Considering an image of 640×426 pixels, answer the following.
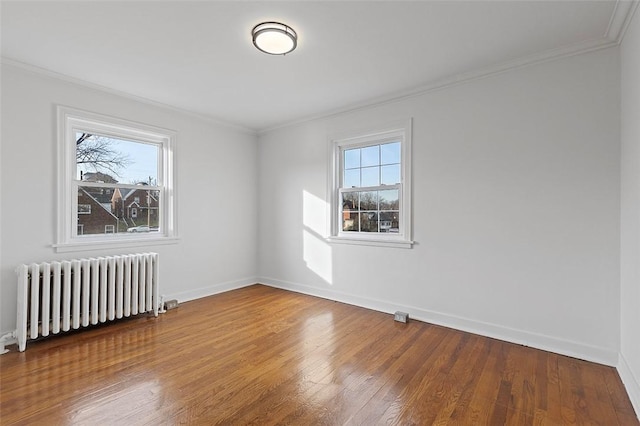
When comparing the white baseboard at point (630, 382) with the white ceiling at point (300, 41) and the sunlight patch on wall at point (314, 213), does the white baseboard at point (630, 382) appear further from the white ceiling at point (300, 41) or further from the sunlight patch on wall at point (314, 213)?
the sunlight patch on wall at point (314, 213)

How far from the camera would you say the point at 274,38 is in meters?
2.39

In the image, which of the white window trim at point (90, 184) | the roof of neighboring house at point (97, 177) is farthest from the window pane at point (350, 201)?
the roof of neighboring house at point (97, 177)

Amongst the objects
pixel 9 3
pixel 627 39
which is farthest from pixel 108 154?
pixel 627 39

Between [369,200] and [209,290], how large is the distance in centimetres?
264

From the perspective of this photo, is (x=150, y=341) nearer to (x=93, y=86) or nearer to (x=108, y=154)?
(x=108, y=154)

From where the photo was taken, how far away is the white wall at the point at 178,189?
289 centimetres

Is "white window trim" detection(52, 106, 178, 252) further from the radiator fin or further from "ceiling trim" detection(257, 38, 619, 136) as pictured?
"ceiling trim" detection(257, 38, 619, 136)

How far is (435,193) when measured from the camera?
134 inches

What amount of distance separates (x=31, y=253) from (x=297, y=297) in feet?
9.70

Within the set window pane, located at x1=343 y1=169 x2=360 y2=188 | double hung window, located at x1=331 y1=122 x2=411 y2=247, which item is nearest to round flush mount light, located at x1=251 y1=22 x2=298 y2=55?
double hung window, located at x1=331 y1=122 x2=411 y2=247

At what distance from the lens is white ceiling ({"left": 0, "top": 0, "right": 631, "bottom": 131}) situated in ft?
7.02

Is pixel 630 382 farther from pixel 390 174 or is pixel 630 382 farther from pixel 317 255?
pixel 317 255

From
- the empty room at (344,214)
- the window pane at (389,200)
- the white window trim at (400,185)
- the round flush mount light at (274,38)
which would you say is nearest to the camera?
the empty room at (344,214)

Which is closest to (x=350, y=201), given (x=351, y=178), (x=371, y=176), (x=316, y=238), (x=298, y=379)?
(x=351, y=178)
